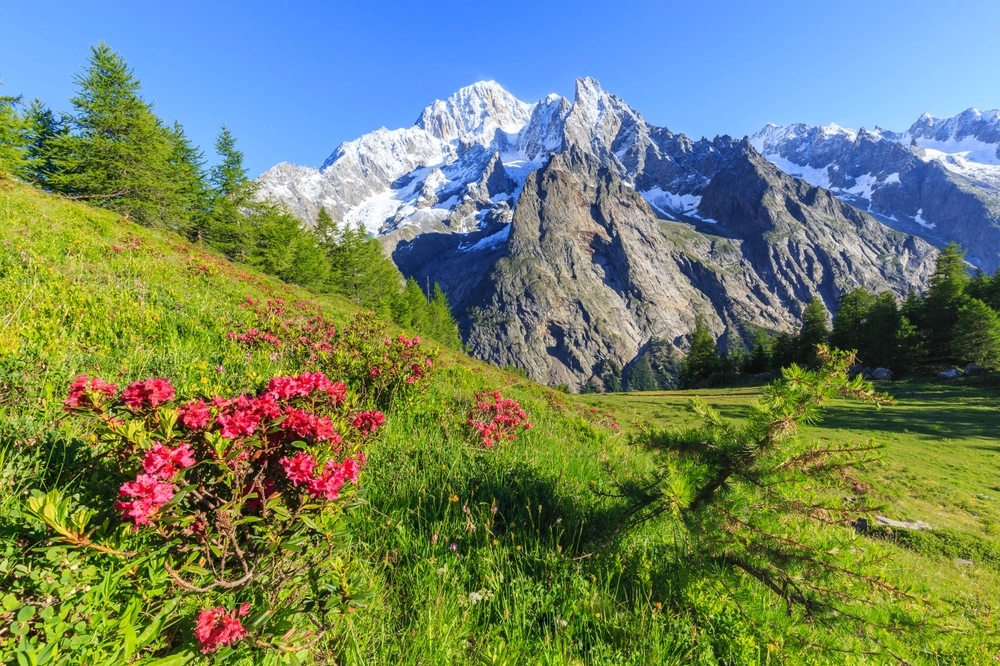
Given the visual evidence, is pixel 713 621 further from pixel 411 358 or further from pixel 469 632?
pixel 411 358

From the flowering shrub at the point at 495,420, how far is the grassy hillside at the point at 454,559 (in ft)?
0.61

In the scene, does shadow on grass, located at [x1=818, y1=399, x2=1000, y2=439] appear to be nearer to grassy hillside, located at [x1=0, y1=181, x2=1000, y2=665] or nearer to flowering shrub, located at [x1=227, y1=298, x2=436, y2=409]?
grassy hillside, located at [x1=0, y1=181, x2=1000, y2=665]

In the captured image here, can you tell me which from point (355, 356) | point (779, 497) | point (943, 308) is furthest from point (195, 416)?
point (943, 308)

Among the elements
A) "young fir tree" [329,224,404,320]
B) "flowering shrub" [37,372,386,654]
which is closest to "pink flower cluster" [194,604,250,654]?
"flowering shrub" [37,372,386,654]

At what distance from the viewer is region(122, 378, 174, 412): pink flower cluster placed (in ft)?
6.32

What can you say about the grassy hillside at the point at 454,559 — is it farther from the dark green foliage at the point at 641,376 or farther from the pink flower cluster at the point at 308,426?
the dark green foliage at the point at 641,376

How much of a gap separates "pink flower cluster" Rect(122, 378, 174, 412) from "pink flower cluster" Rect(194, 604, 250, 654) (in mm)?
1000

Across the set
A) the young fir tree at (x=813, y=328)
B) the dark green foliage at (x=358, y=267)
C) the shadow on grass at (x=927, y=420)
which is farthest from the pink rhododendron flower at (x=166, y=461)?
the young fir tree at (x=813, y=328)

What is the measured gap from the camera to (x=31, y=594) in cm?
160

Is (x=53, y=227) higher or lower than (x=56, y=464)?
higher

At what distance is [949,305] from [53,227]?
5781 cm

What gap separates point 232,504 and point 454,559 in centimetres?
171

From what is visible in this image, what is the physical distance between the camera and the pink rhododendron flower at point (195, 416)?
6.23 ft

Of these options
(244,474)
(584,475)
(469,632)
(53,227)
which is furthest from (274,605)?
(53,227)
